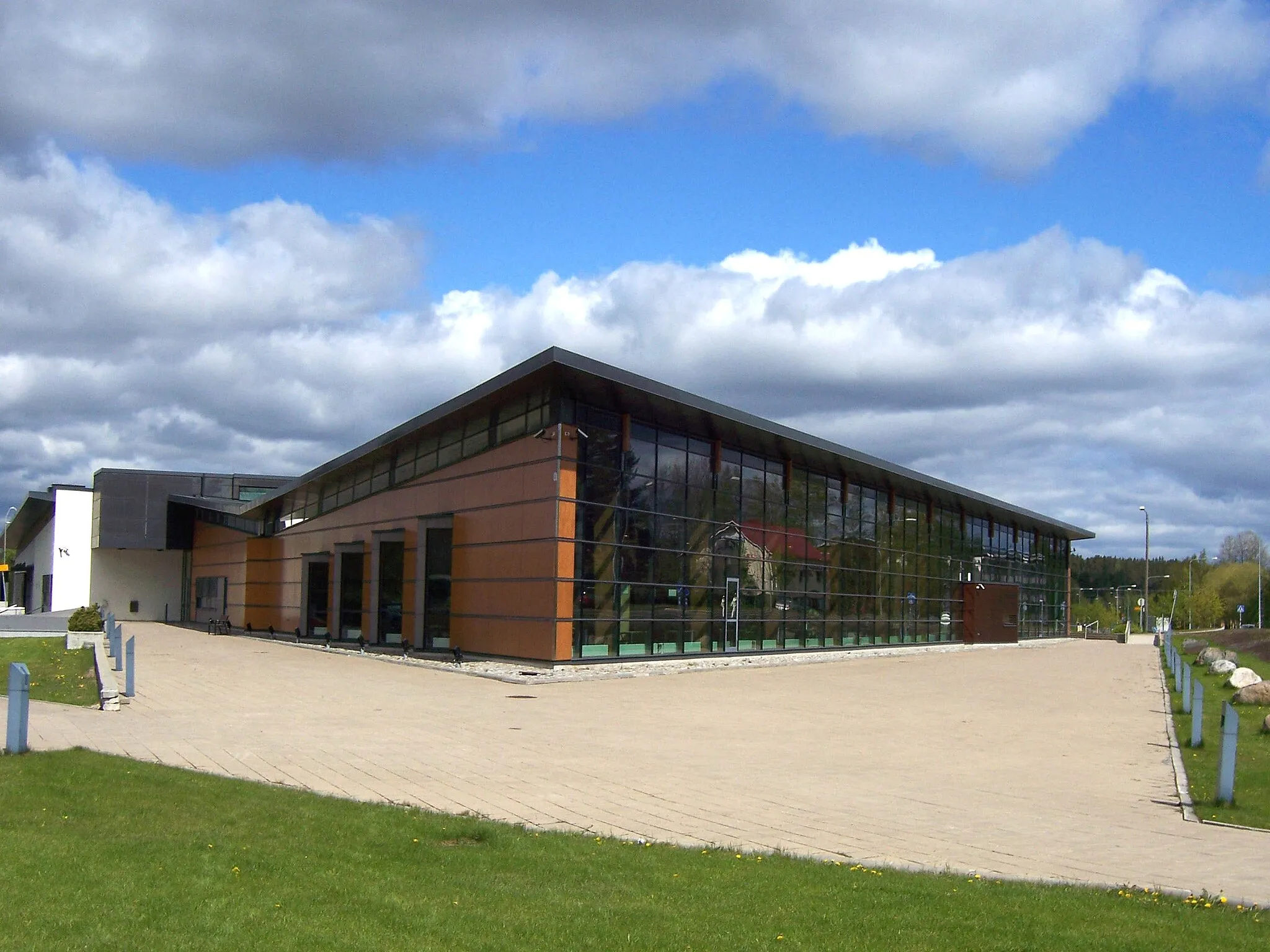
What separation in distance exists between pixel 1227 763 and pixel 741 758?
234 inches

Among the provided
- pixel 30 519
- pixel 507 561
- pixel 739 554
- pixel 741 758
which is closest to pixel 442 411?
pixel 507 561

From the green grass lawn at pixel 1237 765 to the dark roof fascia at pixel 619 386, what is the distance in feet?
48.3

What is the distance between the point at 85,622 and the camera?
118 feet

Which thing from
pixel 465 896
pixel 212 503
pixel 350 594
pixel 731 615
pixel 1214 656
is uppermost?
pixel 212 503

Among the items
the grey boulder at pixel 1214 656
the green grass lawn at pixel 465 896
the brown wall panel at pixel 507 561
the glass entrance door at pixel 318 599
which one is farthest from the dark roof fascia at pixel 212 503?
the green grass lawn at pixel 465 896

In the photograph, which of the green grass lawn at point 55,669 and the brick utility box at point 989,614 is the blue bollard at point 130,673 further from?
the brick utility box at point 989,614

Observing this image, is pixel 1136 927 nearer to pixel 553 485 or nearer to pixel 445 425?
pixel 553 485

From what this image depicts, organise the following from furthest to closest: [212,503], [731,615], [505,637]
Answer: [212,503]
[731,615]
[505,637]

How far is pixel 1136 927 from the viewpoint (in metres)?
7.00

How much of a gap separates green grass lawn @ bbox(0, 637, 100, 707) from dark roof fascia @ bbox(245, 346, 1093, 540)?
427 inches

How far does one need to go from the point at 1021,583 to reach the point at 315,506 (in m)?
43.4

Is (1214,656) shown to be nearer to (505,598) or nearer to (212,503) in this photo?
(505,598)

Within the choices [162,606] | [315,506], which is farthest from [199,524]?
[315,506]

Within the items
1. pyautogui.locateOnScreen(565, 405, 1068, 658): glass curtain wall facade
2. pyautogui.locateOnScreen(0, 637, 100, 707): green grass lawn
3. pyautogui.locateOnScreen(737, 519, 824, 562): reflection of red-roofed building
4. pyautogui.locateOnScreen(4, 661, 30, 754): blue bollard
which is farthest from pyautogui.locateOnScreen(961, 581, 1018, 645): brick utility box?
pyautogui.locateOnScreen(4, 661, 30, 754): blue bollard
